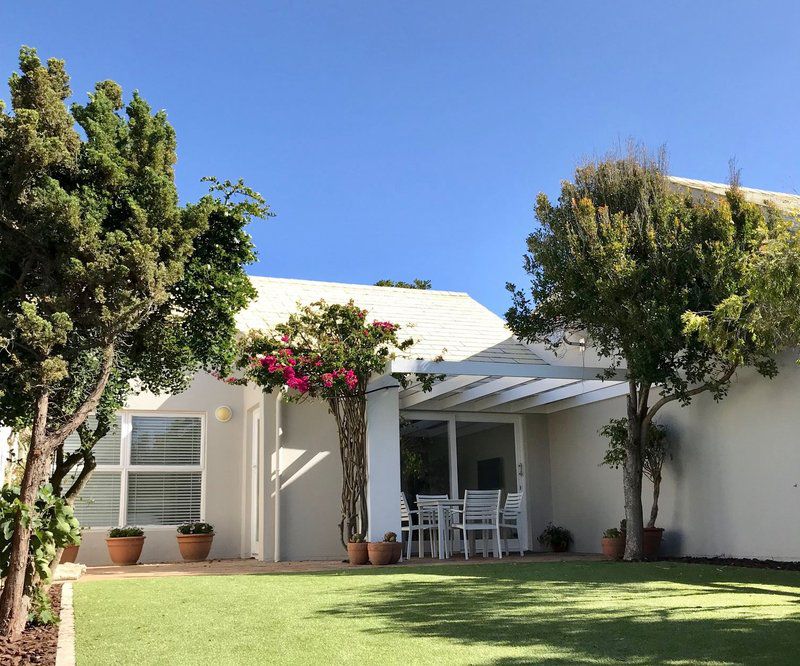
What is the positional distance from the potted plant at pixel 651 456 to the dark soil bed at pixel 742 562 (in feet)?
1.18

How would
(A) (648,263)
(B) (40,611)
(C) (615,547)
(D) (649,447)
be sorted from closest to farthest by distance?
1. (B) (40,611)
2. (A) (648,263)
3. (C) (615,547)
4. (D) (649,447)

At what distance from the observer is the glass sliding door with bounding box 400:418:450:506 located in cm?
1345

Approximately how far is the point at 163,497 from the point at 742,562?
9348 millimetres

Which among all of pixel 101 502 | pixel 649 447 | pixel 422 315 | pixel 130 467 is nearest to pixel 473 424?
pixel 422 315

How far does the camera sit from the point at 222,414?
45.9 feet

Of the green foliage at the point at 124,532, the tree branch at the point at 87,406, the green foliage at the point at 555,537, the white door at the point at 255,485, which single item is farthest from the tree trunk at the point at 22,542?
the green foliage at the point at 555,537

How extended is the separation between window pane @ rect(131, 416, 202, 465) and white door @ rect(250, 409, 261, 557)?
106 cm

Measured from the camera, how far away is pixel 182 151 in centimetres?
623

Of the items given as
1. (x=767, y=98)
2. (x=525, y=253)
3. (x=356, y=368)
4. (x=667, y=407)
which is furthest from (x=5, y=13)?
(x=767, y=98)

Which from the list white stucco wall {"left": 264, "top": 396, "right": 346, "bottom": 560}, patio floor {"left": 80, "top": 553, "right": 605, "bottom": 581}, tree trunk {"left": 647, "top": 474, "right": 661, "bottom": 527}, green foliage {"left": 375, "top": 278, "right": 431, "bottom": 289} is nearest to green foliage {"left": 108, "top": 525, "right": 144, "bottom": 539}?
patio floor {"left": 80, "top": 553, "right": 605, "bottom": 581}

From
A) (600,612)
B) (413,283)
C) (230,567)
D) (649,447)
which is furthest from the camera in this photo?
(413,283)

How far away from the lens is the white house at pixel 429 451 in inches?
428

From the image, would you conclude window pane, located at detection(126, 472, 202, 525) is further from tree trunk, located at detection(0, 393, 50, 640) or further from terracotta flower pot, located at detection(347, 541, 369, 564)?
tree trunk, located at detection(0, 393, 50, 640)

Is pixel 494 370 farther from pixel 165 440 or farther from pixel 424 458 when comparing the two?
pixel 165 440
